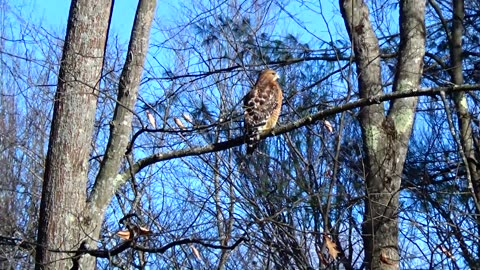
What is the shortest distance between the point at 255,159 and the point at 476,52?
2.43 metres

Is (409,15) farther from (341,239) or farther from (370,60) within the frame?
(341,239)

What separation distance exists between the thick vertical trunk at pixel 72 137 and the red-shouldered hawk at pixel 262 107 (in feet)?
3.95

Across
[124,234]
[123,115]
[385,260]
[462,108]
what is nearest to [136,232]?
[124,234]

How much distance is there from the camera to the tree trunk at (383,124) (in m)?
6.23

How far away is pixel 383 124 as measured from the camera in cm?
655

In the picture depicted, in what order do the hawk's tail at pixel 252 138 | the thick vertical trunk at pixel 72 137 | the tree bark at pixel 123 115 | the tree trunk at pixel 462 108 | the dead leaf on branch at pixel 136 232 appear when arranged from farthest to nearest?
1. the tree trunk at pixel 462 108
2. the hawk's tail at pixel 252 138
3. the tree bark at pixel 123 115
4. the thick vertical trunk at pixel 72 137
5. the dead leaf on branch at pixel 136 232

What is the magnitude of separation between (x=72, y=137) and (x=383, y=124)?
254cm

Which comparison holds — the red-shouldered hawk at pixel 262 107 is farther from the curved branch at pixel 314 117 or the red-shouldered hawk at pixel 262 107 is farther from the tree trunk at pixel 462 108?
the tree trunk at pixel 462 108

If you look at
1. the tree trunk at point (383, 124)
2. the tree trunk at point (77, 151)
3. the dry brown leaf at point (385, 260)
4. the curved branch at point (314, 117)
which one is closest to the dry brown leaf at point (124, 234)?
the tree trunk at point (77, 151)

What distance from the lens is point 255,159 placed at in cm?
909

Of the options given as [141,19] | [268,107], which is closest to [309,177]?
[268,107]

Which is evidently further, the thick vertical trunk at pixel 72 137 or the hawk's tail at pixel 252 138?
the hawk's tail at pixel 252 138

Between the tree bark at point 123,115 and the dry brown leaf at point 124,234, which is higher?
Result: the tree bark at point 123,115

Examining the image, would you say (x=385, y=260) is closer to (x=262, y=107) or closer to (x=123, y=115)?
(x=262, y=107)
